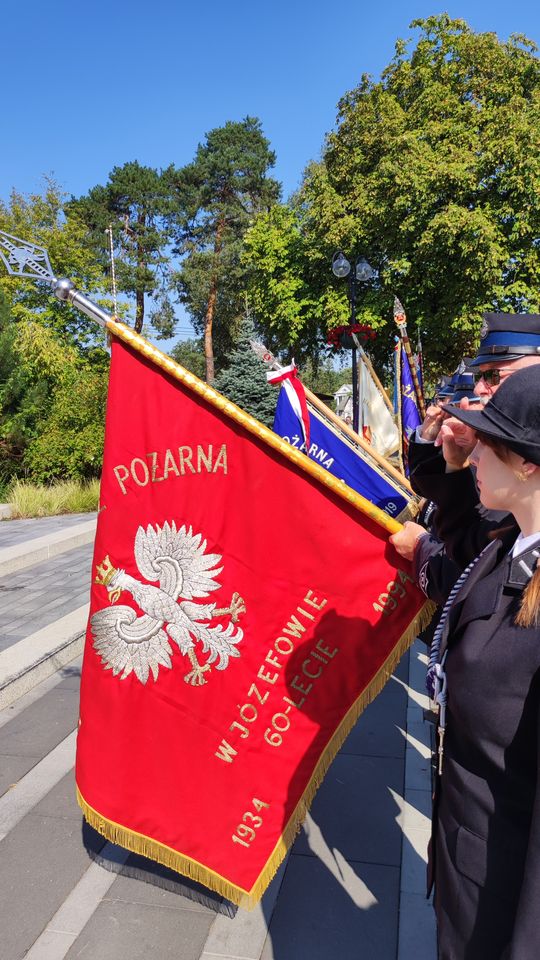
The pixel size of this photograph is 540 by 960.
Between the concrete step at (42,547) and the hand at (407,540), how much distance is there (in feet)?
23.8

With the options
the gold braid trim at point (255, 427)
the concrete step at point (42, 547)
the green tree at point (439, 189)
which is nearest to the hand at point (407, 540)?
the gold braid trim at point (255, 427)

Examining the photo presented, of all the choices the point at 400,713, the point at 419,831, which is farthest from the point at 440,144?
the point at 419,831

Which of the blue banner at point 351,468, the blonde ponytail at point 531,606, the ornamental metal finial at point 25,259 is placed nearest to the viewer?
the blonde ponytail at point 531,606

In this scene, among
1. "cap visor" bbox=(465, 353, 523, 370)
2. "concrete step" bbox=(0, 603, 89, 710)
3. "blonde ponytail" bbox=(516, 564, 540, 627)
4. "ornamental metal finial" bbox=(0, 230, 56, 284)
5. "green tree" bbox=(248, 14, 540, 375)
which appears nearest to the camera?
"blonde ponytail" bbox=(516, 564, 540, 627)

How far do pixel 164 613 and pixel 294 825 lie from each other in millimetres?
938

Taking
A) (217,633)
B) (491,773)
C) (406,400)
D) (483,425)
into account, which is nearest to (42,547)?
(406,400)

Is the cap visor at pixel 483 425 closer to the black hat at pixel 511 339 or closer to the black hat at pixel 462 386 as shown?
the black hat at pixel 511 339

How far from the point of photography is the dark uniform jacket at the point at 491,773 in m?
1.32

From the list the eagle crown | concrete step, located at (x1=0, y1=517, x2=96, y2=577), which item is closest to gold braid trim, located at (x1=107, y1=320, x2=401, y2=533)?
the eagle crown

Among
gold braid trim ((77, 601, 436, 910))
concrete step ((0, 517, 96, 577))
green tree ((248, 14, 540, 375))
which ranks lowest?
concrete step ((0, 517, 96, 577))

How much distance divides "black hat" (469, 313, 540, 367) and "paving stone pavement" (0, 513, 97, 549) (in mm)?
8602

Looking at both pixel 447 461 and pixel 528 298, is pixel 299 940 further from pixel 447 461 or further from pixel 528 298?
pixel 528 298

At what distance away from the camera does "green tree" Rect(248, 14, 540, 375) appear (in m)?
18.8

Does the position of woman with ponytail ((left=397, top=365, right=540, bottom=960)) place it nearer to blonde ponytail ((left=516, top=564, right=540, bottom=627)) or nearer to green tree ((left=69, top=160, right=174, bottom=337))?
blonde ponytail ((left=516, top=564, right=540, bottom=627))
